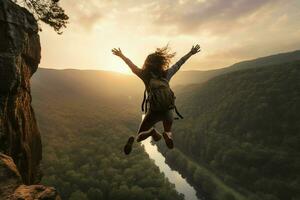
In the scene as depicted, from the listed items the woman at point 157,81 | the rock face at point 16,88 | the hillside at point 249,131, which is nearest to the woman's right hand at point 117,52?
the woman at point 157,81

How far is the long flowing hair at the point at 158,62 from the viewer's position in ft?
23.1

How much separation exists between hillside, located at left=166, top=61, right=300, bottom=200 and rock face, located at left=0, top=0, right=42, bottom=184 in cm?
6028

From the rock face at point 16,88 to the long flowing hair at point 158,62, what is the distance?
7.06m

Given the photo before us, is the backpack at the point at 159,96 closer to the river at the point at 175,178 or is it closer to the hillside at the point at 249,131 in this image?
the hillside at the point at 249,131

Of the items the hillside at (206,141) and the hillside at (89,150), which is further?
the hillside at (206,141)

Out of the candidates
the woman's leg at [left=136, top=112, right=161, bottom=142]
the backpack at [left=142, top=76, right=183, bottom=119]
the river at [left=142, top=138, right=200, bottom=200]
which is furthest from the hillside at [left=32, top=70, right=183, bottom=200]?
the backpack at [left=142, top=76, right=183, bottom=119]

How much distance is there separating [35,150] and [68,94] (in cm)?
15957

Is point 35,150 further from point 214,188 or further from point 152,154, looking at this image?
point 152,154

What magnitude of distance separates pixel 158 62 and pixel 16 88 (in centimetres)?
788

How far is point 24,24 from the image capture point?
545 inches


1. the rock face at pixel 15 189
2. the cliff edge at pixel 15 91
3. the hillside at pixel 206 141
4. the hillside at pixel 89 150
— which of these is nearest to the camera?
the rock face at pixel 15 189

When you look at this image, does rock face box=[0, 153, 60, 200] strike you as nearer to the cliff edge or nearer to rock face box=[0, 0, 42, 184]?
the cliff edge

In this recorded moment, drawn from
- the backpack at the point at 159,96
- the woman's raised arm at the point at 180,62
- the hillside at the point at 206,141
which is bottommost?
the hillside at the point at 206,141

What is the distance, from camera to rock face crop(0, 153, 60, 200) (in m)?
7.05
